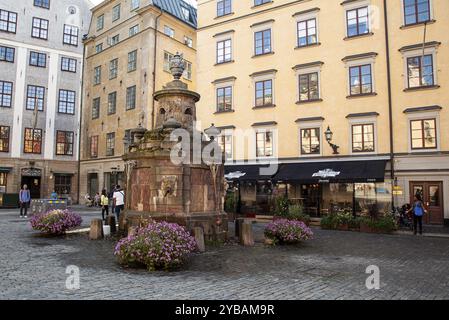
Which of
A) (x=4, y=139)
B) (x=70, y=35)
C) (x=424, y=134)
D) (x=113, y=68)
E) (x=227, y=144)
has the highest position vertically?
(x=70, y=35)

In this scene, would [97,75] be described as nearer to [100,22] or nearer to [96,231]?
[100,22]

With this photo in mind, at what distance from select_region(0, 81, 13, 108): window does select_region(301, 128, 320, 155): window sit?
2844 cm

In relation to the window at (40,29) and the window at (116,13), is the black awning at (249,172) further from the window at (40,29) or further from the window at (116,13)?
the window at (40,29)

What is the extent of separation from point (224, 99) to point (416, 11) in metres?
13.7

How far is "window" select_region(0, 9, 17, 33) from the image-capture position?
36594 mm

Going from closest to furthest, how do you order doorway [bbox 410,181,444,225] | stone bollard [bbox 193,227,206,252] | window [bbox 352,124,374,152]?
stone bollard [bbox 193,227,206,252] → doorway [bbox 410,181,444,225] → window [bbox 352,124,374,152]

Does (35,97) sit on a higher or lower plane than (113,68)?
lower

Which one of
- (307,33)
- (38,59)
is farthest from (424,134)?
(38,59)

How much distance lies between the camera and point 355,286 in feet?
24.8

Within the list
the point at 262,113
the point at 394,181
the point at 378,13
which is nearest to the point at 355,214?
the point at 394,181

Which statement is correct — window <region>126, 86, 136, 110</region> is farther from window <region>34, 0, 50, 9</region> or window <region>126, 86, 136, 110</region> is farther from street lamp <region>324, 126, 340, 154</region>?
street lamp <region>324, 126, 340, 154</region>

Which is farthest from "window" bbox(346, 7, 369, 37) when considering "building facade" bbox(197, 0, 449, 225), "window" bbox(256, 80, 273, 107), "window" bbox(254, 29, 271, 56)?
"window" bbox(256, 80, 273, 107)

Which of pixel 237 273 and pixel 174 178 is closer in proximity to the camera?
pixel 237 273

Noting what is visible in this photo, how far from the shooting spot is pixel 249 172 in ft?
84.0
